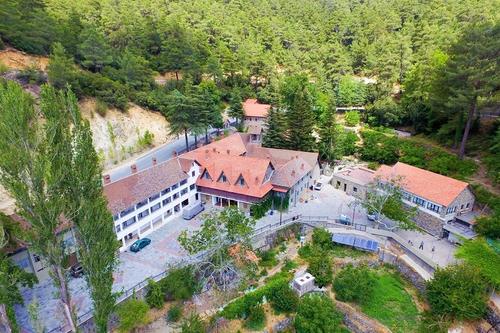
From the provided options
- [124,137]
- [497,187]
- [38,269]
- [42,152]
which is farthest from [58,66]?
[497,187]

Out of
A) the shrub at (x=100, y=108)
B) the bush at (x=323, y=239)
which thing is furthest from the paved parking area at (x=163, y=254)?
the shrub at (x=100, y=108)

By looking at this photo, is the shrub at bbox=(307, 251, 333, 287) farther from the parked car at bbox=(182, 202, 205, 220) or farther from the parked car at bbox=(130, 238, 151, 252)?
the parked car at bbox=(130, 238, 151, 252)

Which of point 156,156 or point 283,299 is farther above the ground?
point 156,156

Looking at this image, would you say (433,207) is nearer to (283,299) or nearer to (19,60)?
(283,299)

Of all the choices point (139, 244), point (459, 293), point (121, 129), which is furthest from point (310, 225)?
point (121, 129)

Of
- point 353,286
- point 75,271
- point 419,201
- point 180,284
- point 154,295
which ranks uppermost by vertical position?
point 419,201

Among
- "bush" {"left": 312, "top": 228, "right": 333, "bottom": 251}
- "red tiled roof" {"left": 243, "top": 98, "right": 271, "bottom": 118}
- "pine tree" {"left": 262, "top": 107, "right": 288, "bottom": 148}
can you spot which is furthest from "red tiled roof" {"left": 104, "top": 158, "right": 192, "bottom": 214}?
"red tiled roof" {"left": 243, "top": 98, "right": 271, "bottom": 118}
